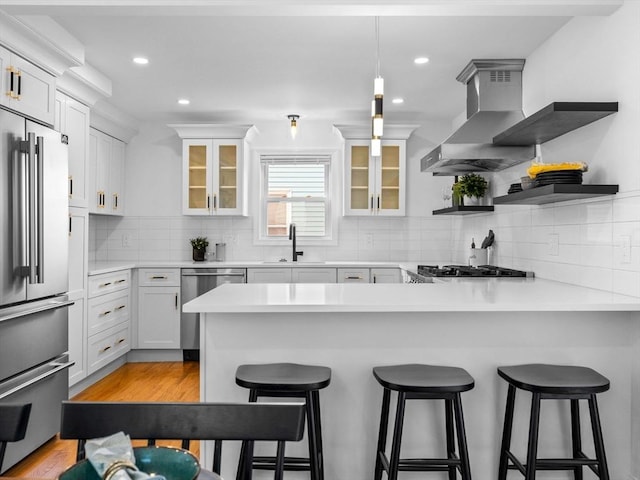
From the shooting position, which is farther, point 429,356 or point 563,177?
point 563,177

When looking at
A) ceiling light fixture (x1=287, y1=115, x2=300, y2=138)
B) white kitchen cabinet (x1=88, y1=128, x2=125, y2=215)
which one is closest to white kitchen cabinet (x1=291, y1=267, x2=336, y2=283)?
ceiling light fixture (x1=287, y1=115, x2=300, y2=138)

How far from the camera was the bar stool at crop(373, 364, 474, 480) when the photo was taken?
1.93 meters

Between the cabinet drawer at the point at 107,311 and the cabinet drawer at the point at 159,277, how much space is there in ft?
0.72

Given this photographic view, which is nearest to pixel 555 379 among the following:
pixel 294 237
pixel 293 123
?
pixel 294 237

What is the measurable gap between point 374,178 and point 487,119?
1777 millimetres

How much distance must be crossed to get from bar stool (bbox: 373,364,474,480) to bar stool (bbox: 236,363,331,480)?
26 centimetres

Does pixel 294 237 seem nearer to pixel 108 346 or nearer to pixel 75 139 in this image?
pixel 108 346

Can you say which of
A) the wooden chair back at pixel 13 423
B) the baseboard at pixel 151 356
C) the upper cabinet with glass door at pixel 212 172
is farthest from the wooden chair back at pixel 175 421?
the upper cabinet with glass door at pixel 212 172

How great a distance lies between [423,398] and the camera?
6.61 feet

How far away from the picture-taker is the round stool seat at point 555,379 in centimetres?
193

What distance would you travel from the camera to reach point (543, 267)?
11.0ft

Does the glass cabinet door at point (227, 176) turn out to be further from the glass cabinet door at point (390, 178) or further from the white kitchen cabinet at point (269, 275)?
the glass cabinet door at point (390, 178)

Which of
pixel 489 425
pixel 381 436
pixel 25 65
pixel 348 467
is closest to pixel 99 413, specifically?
pixel 381 436

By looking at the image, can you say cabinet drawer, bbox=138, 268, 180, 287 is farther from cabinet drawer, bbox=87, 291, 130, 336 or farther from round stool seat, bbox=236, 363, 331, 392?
round stool seat, bbox=236, 363, 331, 392
